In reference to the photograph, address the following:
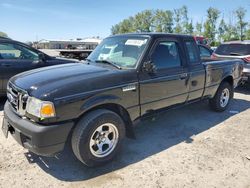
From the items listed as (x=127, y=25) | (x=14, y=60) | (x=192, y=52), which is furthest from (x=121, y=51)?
(x=127, y=25)

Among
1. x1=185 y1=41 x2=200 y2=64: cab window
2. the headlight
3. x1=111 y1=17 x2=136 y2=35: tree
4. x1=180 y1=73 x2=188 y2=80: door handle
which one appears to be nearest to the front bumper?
the headlight

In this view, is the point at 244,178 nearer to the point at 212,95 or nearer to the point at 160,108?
the point at 160,108

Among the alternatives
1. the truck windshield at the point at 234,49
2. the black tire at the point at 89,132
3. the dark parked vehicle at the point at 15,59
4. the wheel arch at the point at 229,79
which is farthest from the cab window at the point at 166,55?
the truck windshield at the point at 234,49

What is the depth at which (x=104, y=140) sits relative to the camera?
11.9ft

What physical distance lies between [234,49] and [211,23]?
44.6 meters

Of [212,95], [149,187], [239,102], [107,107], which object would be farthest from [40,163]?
[239,102]

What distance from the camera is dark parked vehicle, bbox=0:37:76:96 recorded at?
6.40m

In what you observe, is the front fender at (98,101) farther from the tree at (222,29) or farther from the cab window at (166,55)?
the tree at (222,29)

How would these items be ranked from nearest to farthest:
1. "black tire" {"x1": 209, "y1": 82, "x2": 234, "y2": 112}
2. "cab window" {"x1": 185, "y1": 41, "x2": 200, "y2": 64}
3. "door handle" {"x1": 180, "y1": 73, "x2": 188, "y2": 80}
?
"door handle" {"x1": 180, "y1": 73, "x2": 188, "y2": 80}
"cab window" {"x1": 185, "y1": 41, "x2": 200, "y2": 64}
"black tire" {"x1": 209, "y1": 82, "x2": 234, "y2": 112}

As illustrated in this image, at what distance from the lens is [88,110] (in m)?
3.40

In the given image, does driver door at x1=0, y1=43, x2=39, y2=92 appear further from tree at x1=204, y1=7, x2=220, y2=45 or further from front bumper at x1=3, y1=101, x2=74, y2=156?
tree at x1=204, y1=7, x2=220, y2=45

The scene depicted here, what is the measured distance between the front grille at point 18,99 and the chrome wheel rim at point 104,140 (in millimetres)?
957

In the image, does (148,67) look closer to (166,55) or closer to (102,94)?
(166,55)

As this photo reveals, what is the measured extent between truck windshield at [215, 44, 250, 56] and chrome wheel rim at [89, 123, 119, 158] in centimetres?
680
